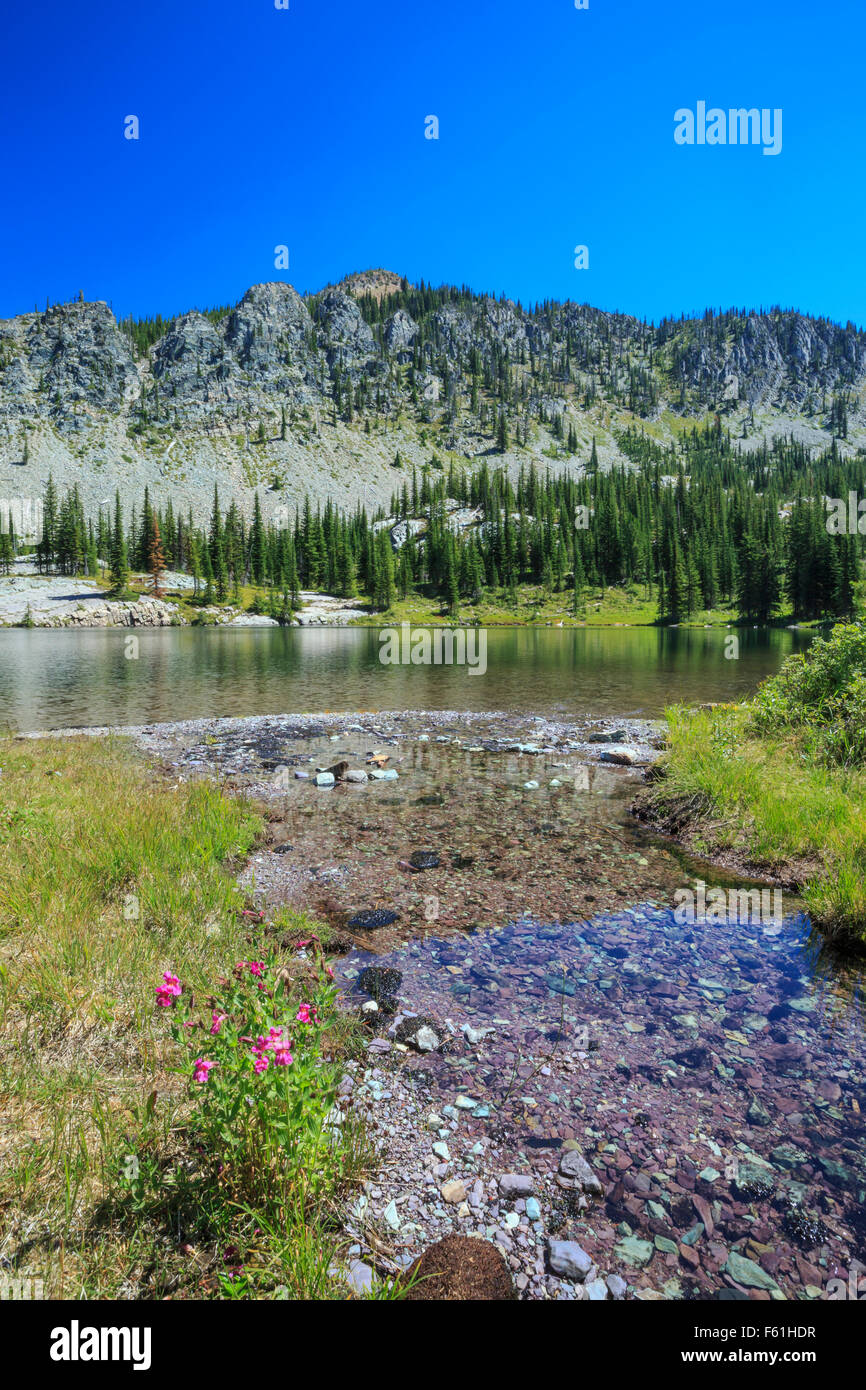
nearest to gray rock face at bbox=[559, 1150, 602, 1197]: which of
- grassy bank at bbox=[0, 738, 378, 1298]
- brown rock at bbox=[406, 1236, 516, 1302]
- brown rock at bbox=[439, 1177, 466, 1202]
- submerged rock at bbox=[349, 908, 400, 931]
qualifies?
brown rock at bbox=[439, 1177, 466, 1202]

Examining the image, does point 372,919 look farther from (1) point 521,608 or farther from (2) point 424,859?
(1) point 521,608

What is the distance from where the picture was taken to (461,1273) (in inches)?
130

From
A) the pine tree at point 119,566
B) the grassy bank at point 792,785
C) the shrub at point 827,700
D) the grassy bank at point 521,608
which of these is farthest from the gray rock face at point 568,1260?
the pine tree at point 119,566

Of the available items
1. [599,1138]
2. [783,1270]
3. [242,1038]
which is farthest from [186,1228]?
[783,1270]

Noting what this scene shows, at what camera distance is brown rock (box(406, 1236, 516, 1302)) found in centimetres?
317

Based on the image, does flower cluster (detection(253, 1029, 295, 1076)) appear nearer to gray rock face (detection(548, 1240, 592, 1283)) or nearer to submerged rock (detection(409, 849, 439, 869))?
gray rock face (detection(548, 1240, 592, 1283))

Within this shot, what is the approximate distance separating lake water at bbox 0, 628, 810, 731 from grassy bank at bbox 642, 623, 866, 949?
12.0 metres

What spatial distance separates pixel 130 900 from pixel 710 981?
6788 mm

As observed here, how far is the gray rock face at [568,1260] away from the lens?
3.43 metres

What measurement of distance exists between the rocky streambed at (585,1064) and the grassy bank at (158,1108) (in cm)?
53

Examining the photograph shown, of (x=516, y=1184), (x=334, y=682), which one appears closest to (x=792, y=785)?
(x=516, y=1184)

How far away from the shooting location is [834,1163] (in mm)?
4297

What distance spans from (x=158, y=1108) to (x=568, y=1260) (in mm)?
2779
